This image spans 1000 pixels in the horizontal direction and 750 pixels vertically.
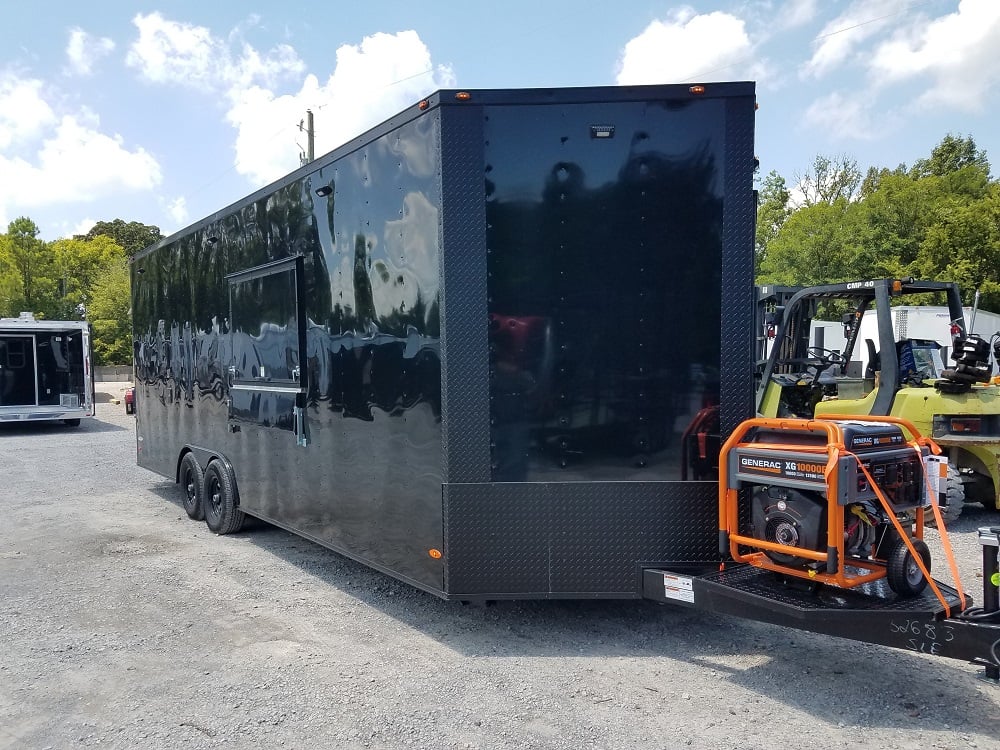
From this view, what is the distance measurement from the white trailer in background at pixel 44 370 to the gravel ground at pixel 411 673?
13642 mm

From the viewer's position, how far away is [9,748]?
352cm

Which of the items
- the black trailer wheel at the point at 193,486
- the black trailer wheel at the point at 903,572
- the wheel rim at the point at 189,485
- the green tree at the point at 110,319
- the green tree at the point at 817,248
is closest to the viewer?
the black trailer wheel at the point at 903,572

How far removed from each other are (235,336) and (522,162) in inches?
146

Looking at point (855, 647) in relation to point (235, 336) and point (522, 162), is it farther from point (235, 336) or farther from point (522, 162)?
point (235, 336)

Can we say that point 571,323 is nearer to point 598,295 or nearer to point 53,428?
point 598,295

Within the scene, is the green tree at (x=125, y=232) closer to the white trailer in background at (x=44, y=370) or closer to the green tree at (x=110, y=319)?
the green tree at (x=110, y=319)

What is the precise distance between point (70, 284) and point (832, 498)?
152 ft

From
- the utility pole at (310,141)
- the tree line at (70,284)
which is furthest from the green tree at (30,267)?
the utility pole at (310,141)

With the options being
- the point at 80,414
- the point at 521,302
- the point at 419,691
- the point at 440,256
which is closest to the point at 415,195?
the point at 440,256

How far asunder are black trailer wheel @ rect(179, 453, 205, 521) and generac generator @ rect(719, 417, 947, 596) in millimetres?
5839

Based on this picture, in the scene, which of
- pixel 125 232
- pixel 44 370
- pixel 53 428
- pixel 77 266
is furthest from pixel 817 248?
pixel 125 232

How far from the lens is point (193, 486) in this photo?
8.30m

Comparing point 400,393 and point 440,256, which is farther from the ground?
point 440,256

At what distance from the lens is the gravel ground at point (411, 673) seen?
3578 mm
